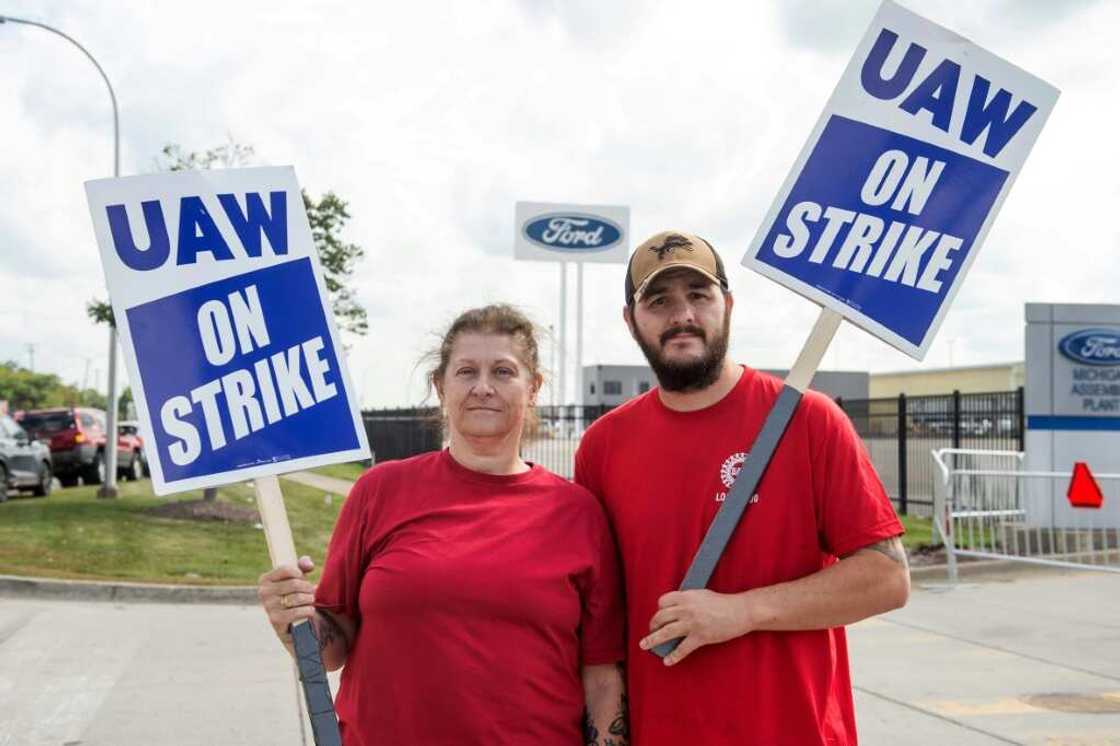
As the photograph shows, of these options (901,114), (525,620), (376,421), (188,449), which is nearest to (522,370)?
(525,620)

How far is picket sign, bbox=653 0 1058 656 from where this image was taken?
287 centimetres

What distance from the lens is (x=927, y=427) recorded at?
60.1 feet

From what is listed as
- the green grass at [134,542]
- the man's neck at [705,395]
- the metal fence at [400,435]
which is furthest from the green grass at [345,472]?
the man's neck at [705,395]

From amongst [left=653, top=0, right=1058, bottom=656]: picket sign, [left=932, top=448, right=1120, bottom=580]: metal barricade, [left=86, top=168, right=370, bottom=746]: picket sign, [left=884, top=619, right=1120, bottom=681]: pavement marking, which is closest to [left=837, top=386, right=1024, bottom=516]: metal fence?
[left=932, top=448, right=1120, bottom=580]: metal barricade

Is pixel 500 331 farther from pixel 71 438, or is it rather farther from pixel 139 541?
pixel 71 438

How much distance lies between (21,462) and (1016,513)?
15.0 m

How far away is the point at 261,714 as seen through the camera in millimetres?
6242

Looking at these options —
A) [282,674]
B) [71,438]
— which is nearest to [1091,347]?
[282,674]

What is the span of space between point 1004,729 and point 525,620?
4.19m

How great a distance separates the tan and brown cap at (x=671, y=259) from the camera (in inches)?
114

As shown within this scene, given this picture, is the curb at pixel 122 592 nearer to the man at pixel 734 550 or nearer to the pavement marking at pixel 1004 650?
the pavement marking at pixel 1004 650

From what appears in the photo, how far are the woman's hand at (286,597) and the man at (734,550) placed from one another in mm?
811

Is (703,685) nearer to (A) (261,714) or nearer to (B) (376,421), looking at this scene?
(A) (261,714)

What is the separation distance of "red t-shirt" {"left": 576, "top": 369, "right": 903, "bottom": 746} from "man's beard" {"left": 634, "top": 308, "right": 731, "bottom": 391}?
84mm
